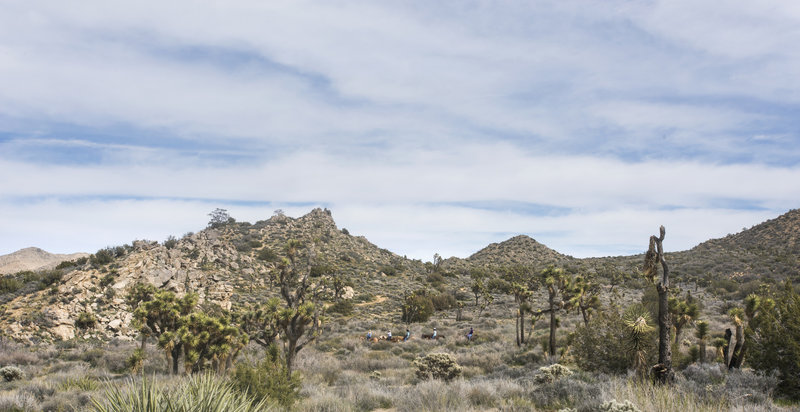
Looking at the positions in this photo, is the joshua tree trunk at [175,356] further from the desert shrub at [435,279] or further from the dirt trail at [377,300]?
the desert shrub at [435,279]

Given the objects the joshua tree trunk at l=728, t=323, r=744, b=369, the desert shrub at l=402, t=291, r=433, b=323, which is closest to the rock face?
the desert shrub at l=402, t=291, r=433, b=323

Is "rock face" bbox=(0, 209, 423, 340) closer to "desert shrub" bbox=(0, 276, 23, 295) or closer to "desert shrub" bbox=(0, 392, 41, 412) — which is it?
"desert shrub" bbox=(0, 276, 23, 295)

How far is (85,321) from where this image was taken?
101 ft

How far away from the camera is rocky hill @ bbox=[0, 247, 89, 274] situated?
107812 mm

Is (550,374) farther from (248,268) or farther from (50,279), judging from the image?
(248,268)

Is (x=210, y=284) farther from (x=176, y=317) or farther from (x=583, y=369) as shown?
(x=583, y=369)

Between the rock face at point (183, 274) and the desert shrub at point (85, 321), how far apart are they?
550 mm

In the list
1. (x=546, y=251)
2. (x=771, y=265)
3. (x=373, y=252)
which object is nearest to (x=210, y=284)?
(x=373, y=252)

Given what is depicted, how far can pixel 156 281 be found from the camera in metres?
41.2

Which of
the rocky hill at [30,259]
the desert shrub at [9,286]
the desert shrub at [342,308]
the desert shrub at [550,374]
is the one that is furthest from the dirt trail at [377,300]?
the rocky hill at [30,259]

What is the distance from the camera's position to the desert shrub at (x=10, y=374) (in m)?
17.2

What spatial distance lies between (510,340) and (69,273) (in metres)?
42.3

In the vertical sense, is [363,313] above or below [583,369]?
below

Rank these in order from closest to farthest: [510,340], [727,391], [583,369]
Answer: [727,391]
[583,369]
[510,340]
